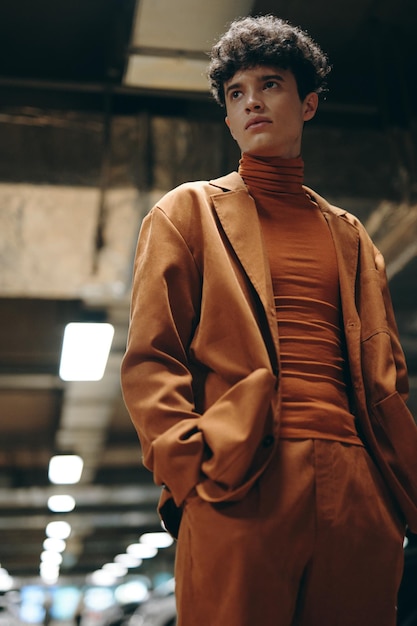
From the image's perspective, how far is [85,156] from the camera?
3777mm

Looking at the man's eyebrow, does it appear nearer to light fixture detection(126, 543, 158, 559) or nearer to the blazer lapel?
the blazer lapel

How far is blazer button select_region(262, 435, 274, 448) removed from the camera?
132 cm

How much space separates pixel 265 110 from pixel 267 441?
0.68m

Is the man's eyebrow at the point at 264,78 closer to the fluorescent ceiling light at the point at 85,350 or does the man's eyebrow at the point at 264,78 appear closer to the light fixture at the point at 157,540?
the fluorescent ceiling light at the point at 85,350

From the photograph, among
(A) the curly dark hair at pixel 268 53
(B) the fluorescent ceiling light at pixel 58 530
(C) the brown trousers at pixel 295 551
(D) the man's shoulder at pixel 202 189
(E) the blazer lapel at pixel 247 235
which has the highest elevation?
(A) the curly dark hair at pixel 268 53

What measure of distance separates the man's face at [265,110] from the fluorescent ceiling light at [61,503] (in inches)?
378

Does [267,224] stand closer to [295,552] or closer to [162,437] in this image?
[162,437]

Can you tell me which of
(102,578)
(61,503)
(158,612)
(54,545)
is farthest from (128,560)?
(158,612)

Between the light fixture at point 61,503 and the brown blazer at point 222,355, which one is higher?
the brown blazer at point 222,355

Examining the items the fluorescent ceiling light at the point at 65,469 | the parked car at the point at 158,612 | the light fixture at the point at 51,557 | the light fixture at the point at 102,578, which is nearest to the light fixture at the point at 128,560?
the light fixture at the point at 102,578

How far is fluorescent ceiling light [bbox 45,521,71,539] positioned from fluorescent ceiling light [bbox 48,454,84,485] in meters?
2.81

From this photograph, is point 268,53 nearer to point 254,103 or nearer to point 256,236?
point 254,103

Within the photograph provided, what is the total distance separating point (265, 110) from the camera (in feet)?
5.22

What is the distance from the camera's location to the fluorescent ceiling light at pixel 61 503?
420 inches
